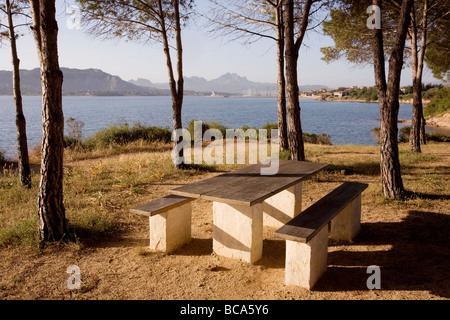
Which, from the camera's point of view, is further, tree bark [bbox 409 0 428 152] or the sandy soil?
tree bark [bbox 409 0 428 152]

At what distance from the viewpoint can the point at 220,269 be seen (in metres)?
3.40

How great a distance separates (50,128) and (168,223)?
1.61 meters

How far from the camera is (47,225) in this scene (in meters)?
3.88

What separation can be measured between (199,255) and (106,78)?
148 meters

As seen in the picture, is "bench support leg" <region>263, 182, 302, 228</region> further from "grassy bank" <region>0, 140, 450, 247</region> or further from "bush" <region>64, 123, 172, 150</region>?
"bush" <region>64, 123, 172, 150</region>

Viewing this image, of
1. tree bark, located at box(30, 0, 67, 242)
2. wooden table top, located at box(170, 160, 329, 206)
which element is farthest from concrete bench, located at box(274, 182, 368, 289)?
tree bark, located at box(30, 0, 67, 242)

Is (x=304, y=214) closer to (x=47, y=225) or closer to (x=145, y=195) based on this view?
(x=47, y=225)

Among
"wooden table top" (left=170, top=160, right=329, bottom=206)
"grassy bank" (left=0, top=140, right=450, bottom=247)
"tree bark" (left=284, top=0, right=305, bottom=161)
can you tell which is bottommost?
"grassy bank" (left=0, top=140, right=450, bottom=247)

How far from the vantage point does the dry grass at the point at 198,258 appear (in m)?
2.94

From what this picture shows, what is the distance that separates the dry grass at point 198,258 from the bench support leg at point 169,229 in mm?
111

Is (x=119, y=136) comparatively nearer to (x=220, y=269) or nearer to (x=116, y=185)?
(x=116, y=185)

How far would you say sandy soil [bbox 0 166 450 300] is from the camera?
9.52ft

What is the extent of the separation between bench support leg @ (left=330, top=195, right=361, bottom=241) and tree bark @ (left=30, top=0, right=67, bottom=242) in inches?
122

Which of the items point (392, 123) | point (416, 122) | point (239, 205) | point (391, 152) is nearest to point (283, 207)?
point (239, 205)
